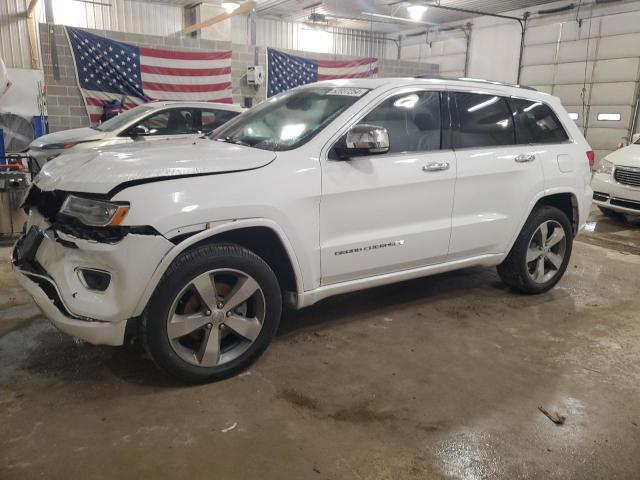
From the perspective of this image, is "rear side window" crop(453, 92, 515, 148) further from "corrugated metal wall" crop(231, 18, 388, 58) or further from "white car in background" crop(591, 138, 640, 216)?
"corrugated metal wall" crop(231, 18, 388, 58)

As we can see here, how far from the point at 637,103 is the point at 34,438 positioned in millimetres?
14670

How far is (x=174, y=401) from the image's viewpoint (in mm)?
2715

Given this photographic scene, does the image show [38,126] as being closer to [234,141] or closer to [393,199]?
[234,141]

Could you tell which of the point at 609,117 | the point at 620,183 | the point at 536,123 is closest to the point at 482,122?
the point at 536,123

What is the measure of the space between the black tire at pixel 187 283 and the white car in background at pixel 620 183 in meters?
6.80

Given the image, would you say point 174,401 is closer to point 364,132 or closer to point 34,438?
point 34,438

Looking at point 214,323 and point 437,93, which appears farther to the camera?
point 437,93

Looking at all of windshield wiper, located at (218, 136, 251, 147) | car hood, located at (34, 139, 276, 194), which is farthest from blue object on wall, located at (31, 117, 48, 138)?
car hood, located at (34, 139, 276, 194)

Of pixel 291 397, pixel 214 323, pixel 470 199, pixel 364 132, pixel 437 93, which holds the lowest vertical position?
pixel 291 397

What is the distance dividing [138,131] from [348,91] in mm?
5101

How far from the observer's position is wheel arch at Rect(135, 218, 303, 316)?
8.38 feet

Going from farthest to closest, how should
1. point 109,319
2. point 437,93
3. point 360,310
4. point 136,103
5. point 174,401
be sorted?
1. point 136,103
2. point 360,310
3. point 437,93
4. point 174,401
5. point 109,319

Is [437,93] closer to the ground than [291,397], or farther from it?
farther from it

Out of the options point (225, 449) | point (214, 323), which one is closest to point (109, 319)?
point (214, 323)
